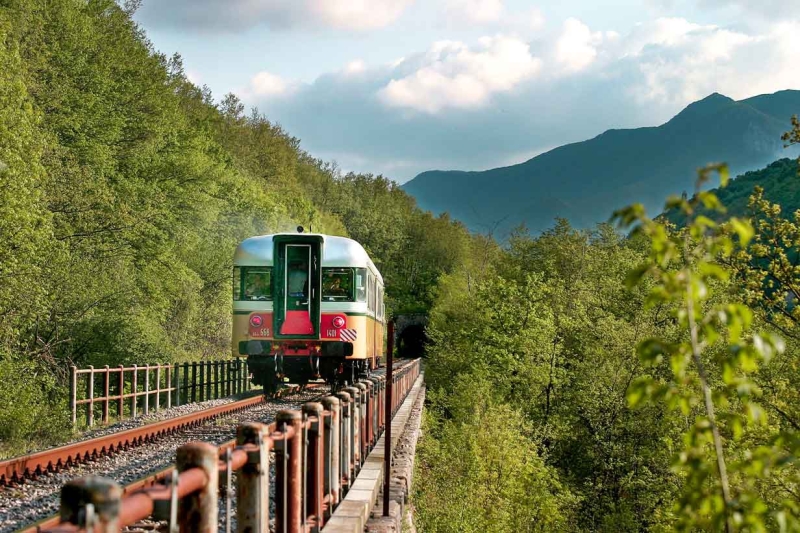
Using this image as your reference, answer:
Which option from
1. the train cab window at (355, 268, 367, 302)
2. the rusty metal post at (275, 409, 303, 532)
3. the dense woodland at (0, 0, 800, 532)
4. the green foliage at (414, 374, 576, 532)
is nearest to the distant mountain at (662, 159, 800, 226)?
the dense woodland at (0, 0, 800, 532)

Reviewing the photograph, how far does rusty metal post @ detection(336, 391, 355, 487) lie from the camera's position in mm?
8695

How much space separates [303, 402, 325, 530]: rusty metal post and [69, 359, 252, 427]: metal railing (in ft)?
35.1

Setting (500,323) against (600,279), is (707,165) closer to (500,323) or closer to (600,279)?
(500,323)

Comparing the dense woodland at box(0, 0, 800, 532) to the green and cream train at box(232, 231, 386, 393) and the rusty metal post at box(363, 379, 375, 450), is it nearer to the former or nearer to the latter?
the green and cream train at box(232, 231, 386, 393)

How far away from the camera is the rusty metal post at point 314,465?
6.57 metres

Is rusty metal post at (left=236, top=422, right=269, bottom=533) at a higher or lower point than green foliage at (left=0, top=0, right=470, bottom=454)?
lower

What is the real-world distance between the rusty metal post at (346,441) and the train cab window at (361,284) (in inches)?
400

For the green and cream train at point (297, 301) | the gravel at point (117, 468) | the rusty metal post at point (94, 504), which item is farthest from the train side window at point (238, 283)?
the rusty metal post at point (94, 504)

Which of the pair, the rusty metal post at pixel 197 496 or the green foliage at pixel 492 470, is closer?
the rusty metal post at pixel 197 496

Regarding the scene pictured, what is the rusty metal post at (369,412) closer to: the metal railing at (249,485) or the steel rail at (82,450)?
the metal railing at (249,485)

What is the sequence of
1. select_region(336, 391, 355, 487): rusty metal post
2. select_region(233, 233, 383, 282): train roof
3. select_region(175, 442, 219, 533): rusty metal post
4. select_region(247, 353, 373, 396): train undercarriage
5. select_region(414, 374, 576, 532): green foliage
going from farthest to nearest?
select_region(414, 374, 576, 532): green foliage → select_region(247, 353, 373, 396): train undercarriage → select_region(233, 233, 383, 282): train roof → select_region(336, 391, 355, 487): rusty metal post → select_region(175, 442, 219, 533): rusty metal post

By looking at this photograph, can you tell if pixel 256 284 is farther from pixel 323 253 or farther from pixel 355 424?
pixel 355 424

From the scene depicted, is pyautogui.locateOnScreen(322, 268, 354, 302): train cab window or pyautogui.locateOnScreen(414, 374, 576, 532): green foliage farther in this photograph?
pyautogui.locateOnScreen(414, 374, 576, 532): green foliage

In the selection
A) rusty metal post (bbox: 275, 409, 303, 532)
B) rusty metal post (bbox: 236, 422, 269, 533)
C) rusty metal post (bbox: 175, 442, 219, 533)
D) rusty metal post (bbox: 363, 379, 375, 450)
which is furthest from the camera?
rusty metal post (bbox: 363, 379, 375, 450)
